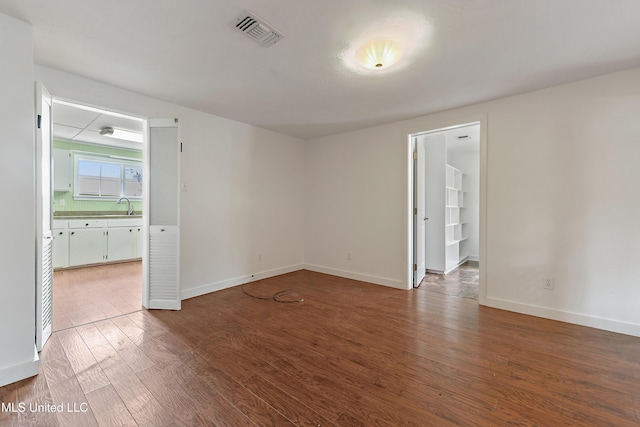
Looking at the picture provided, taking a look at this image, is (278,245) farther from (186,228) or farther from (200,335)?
(200,335)

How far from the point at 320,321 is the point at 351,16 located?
266cm

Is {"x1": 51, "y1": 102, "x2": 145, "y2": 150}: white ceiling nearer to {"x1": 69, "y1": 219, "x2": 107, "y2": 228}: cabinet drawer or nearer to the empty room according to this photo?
the empty room

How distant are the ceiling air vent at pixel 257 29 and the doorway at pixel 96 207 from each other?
2.87 m

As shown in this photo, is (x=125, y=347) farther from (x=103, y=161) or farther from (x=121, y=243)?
(x=103, y=161)

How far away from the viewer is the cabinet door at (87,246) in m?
5.11

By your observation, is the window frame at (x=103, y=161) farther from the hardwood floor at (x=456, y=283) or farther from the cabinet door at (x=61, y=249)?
the hardwood floor at (x=456, y=283)

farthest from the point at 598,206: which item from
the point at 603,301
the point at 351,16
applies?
the point at 351,16

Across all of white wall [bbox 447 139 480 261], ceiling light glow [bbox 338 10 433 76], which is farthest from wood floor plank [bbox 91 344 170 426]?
white wall [bbox 447 139 480 261]

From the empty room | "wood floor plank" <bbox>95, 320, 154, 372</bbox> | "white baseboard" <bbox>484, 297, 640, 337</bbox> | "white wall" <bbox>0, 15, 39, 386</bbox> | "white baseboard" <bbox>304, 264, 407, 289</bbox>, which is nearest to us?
the empty room

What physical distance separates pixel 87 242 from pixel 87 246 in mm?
79

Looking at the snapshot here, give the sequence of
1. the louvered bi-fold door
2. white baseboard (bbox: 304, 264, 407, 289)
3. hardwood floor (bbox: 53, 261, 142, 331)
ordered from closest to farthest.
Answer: the louvered bi-fold door → hardwood floor (bbox: 53, 261, 142, 331) → white baseboard (bbox: 304, 264, 407, 289)

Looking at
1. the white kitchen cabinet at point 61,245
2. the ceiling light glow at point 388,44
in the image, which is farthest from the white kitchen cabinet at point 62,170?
the ceiling light glow at point 388,44

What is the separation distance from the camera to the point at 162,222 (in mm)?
3242

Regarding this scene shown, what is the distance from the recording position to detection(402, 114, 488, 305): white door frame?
129 inches
